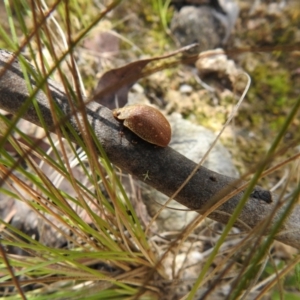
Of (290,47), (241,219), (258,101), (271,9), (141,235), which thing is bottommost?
(141,235)

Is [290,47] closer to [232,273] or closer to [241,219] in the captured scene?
[241,219]

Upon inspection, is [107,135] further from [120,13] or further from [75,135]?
[120,13]

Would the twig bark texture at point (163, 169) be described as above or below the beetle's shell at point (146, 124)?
below

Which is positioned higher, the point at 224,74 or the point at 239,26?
the point at 239,26

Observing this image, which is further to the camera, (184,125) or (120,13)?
(120,13)

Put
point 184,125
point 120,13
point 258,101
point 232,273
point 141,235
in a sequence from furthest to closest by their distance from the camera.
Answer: point 120,13 < point 258,101 < point 184,125 < point 232,273 < point 141,235

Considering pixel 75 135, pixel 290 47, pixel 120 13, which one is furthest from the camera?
pixel 120 13

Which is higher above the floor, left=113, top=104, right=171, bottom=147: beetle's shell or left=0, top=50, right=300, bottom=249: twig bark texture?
Answer: left=113, top=104, right=171, bottom=147: beetle's shell

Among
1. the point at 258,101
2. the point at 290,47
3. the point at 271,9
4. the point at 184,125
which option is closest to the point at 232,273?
the point at 184,125
